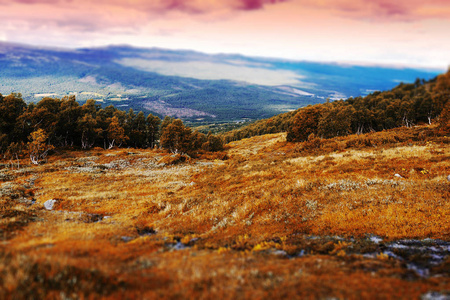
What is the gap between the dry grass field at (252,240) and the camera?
6.04m

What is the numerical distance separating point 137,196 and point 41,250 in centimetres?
1711

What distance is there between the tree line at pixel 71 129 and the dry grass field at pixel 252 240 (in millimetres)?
40977

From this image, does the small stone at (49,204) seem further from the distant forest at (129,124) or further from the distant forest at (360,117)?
the distant forest at (360,117)

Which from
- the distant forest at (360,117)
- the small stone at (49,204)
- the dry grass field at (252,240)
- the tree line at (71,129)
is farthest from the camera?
the distant forest at (360,117)

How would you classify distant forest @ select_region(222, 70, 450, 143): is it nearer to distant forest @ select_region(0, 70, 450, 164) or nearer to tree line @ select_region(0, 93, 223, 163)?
distant forest @ select_region(0, 70, 450, 164)

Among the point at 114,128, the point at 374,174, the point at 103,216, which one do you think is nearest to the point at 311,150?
the point at 374,174

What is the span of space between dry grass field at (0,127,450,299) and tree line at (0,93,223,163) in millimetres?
40977

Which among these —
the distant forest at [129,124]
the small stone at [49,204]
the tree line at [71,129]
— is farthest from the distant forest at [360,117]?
the small stone at [49,204]

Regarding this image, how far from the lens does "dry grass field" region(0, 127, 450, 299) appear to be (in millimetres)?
6039


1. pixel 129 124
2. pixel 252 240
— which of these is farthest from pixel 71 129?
pixel 252 240

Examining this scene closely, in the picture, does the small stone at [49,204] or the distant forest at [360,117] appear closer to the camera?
the small stone at [49,204]

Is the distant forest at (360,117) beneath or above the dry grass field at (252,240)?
above

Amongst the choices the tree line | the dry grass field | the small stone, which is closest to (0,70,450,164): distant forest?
the tree line

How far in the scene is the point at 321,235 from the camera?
12.4 m
